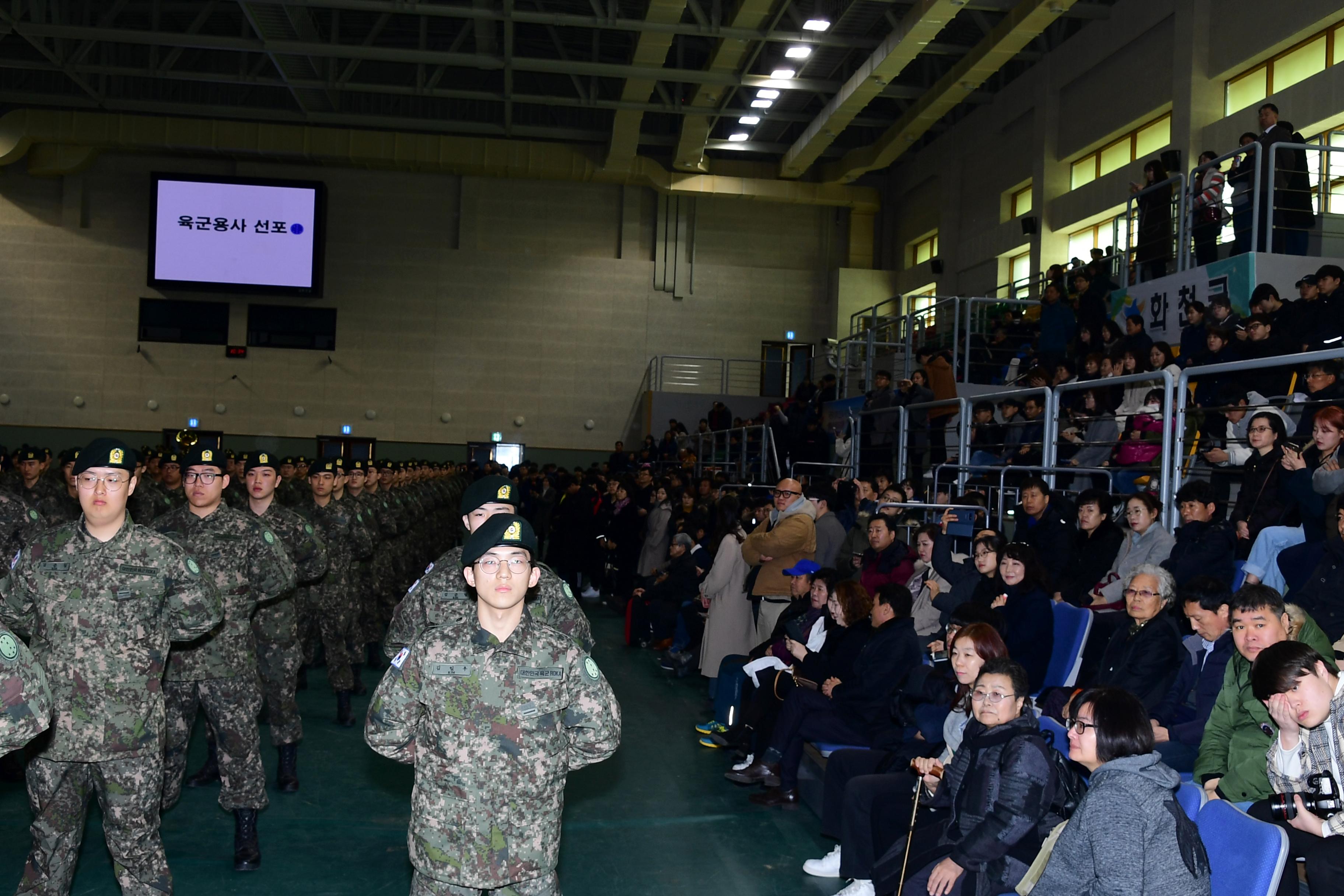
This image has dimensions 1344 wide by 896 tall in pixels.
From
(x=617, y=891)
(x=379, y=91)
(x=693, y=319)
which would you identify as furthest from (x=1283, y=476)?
(x=693, y=319)

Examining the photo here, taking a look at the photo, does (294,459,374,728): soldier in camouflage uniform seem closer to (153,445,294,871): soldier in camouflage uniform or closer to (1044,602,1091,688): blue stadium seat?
(153,445,294,871): soldier in camouflage uniform

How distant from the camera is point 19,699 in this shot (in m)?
2.54

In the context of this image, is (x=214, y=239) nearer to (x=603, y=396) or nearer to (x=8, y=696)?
(x=603, y=396)

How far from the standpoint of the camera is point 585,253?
2536 centimetres

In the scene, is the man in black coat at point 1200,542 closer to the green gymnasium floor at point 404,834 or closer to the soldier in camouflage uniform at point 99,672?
the green gymnasium floor at point 404,834

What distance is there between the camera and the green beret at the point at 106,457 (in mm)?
4043

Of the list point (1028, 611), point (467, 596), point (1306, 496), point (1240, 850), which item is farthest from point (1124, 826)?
point (1306, 496)

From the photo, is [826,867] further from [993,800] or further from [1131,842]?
[1131,842]

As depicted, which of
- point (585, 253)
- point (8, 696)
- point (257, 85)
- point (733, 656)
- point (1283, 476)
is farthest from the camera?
point (585, 253)

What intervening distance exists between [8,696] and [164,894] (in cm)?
181

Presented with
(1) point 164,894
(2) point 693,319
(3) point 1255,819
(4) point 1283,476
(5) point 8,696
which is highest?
(2) point 693,319

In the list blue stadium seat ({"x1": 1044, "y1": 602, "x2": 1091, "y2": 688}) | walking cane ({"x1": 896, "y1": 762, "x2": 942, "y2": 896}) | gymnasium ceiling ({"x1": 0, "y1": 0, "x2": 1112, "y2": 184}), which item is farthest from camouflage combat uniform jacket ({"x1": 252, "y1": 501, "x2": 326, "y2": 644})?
gymnasium ceiling ({"x1": 0, "y1": 0, "x2": 1112, "y2": 184})

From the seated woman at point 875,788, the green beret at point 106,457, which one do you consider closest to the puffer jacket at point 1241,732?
the seated woman at point 875,788

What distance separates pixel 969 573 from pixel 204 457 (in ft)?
13.7
